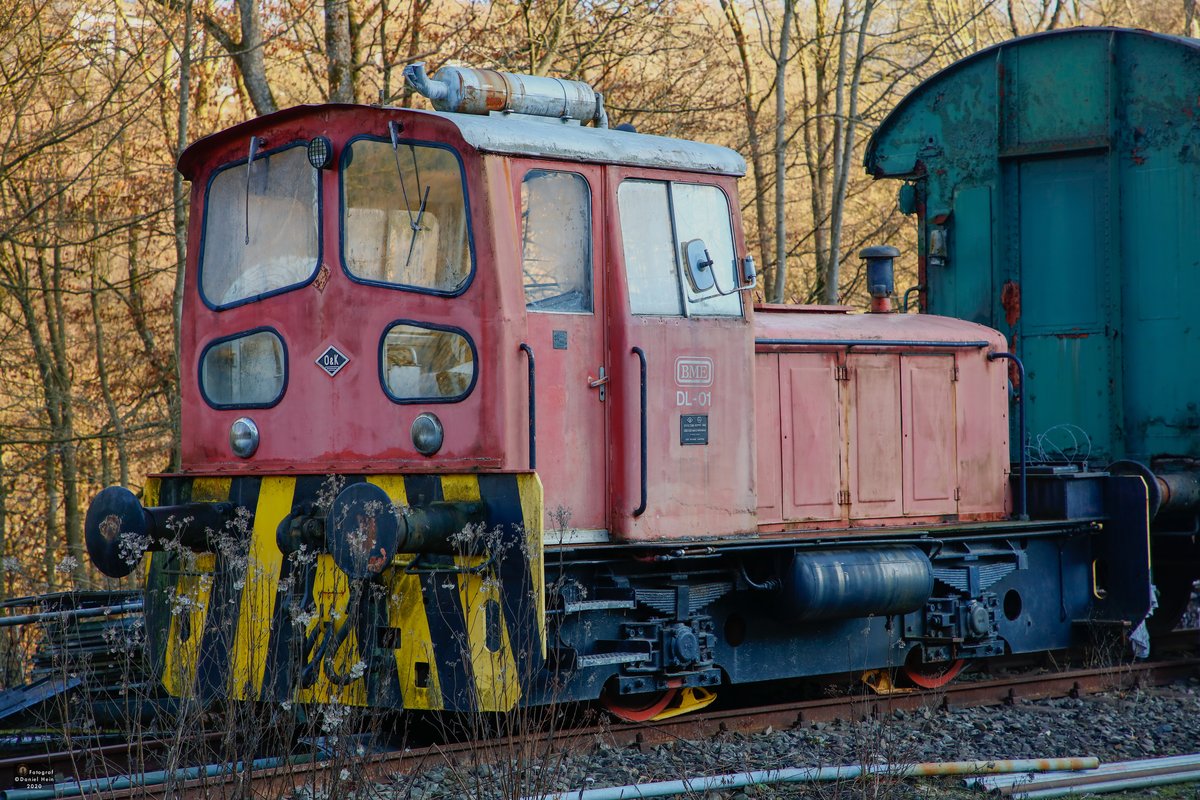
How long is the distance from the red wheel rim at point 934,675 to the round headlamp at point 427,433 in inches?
143

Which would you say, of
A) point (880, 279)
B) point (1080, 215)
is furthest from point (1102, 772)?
point (1080, 215)

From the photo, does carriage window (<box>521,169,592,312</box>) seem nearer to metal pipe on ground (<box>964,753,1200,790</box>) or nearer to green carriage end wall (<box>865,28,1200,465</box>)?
metal pipe on ground (<box>964,753,1200,790</box>)

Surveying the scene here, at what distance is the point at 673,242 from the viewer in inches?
258

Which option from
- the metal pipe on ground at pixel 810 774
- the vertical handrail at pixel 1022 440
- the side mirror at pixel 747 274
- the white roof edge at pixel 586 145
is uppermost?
the white roof edge at pixel 586 145

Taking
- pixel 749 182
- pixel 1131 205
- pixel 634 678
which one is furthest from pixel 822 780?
pixel 749 182

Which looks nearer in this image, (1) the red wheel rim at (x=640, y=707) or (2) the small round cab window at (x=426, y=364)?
(2) the small round cab window at (x=426, y=364)

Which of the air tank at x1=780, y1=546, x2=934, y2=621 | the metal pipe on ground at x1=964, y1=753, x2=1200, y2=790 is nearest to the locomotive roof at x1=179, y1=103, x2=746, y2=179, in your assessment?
the air tank at x1=780, y1=546, x2=934, y2=621

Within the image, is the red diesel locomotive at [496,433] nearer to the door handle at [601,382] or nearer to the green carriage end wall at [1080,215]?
the door handle at [601,382]

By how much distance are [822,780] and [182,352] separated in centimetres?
415

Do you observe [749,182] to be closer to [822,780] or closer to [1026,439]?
[1026,439]

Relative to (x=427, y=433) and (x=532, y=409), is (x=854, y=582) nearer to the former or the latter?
(x=532, y=409)

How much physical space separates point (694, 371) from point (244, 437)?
2365 millimetres

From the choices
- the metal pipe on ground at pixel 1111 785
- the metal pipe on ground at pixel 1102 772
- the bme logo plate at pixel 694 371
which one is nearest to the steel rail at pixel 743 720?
the metal pipe on ground at pixel 1102 772

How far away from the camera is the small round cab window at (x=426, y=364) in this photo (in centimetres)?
591
